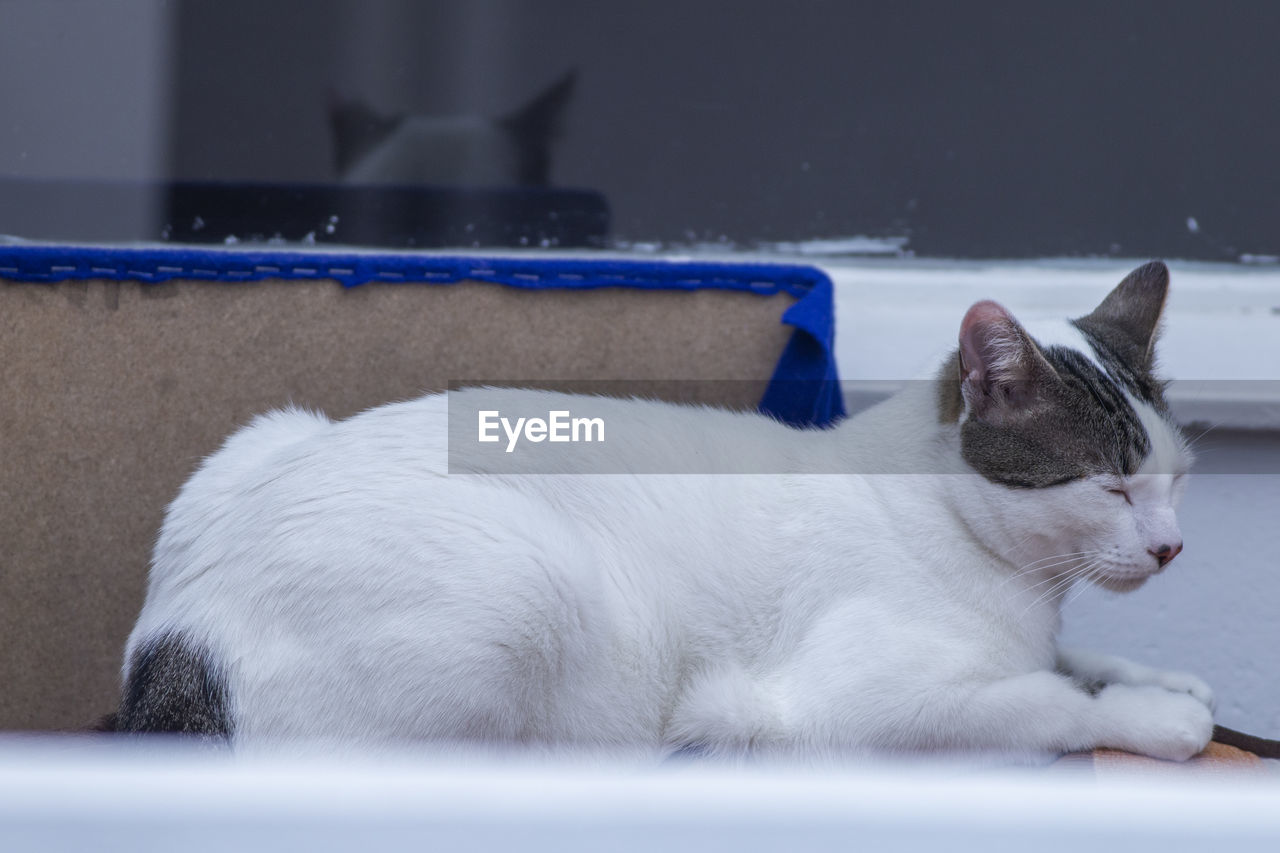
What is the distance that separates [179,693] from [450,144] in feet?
3.24

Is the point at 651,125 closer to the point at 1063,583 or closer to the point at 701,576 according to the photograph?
the point at 701,576

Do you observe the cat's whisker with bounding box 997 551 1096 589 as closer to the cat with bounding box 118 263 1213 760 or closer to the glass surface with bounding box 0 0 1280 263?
the cat with bounding box 118 263 1213 760

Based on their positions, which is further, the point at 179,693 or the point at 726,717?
the point at 726,717

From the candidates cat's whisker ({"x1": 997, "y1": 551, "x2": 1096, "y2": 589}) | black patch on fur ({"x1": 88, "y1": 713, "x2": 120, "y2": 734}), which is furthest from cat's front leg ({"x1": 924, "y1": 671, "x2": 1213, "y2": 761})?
black patch on fur ({"x1": 88, "y1": 713, "x2": 120, "y2": 734})

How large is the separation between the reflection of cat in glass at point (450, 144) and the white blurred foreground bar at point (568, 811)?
1243mm

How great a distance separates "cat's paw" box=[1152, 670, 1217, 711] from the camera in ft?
3.17

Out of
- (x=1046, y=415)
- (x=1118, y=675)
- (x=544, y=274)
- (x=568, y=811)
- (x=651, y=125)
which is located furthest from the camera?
(x=651, y=125)

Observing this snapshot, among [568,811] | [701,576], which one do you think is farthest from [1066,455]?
[568,811]

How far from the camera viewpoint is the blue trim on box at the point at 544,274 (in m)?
1.24

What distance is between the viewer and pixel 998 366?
0.91 metres

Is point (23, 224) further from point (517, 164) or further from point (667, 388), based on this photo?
point (667, 388)

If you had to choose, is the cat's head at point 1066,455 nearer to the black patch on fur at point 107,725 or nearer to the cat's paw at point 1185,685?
the cat's paw at point 1185,685

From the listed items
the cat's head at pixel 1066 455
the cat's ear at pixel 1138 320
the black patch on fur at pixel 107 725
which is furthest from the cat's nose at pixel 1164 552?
the black patch on fur at pixel 107 725

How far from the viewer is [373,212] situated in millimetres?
1527
